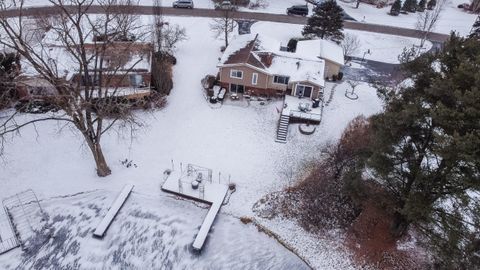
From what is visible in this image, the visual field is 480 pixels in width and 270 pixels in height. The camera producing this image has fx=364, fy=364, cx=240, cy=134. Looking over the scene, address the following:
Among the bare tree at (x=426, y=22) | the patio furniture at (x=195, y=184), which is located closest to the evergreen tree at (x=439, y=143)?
the patio furniture at (x=195, y=184)

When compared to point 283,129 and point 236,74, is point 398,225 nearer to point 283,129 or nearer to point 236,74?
point 283,129

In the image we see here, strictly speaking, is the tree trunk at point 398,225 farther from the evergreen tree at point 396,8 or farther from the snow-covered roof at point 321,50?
the evergreen tree at point 396,8

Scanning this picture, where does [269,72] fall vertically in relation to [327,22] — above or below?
below

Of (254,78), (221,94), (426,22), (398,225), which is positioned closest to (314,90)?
(254,78)

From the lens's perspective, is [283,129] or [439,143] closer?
[439,143]

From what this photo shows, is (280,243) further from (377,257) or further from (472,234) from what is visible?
(472,234)

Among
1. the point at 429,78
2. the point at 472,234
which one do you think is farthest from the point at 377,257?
the point at 429,78
